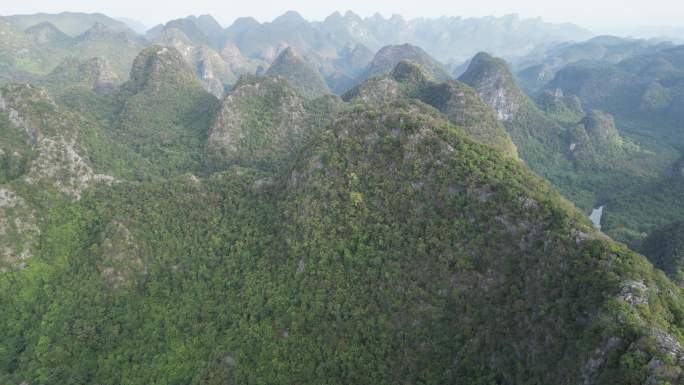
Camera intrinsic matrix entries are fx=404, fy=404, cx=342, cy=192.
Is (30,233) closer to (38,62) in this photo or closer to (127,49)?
(38,62)

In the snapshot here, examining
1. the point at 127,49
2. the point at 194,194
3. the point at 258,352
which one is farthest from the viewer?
the point at 127,49

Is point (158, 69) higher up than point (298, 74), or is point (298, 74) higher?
point (158, 69)

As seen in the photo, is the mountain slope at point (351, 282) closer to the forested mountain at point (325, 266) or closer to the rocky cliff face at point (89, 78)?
the forested mountain at point (325, 266)

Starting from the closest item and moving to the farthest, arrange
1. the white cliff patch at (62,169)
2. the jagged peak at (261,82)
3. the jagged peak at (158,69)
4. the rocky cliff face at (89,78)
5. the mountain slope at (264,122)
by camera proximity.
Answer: the white cliff patch at (62,169), the mountain slope at (264,122), the jagged peak at (261,82), the jagged peak at (158,69), the rocky cliff face at (89,78)

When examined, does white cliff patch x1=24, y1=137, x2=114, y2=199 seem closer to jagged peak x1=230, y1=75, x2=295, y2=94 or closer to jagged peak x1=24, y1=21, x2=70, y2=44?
jagged peak x1=230, y1=75, x2=295, y2=94

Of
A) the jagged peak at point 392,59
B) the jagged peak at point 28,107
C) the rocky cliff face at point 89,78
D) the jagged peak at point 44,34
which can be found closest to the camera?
the jagged peak at point 28,107

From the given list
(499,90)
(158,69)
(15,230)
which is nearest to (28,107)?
(15,230)

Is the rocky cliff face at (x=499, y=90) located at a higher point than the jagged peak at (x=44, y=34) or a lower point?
lower

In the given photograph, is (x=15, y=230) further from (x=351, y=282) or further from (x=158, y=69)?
(x=158, y=69)

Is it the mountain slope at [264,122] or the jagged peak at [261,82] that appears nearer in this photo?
the mountain slope at [264,122]

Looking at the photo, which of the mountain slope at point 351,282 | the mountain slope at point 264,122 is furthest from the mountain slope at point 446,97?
the mountain slope at point 351,282

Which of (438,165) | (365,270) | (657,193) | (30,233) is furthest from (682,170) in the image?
(30,233)
